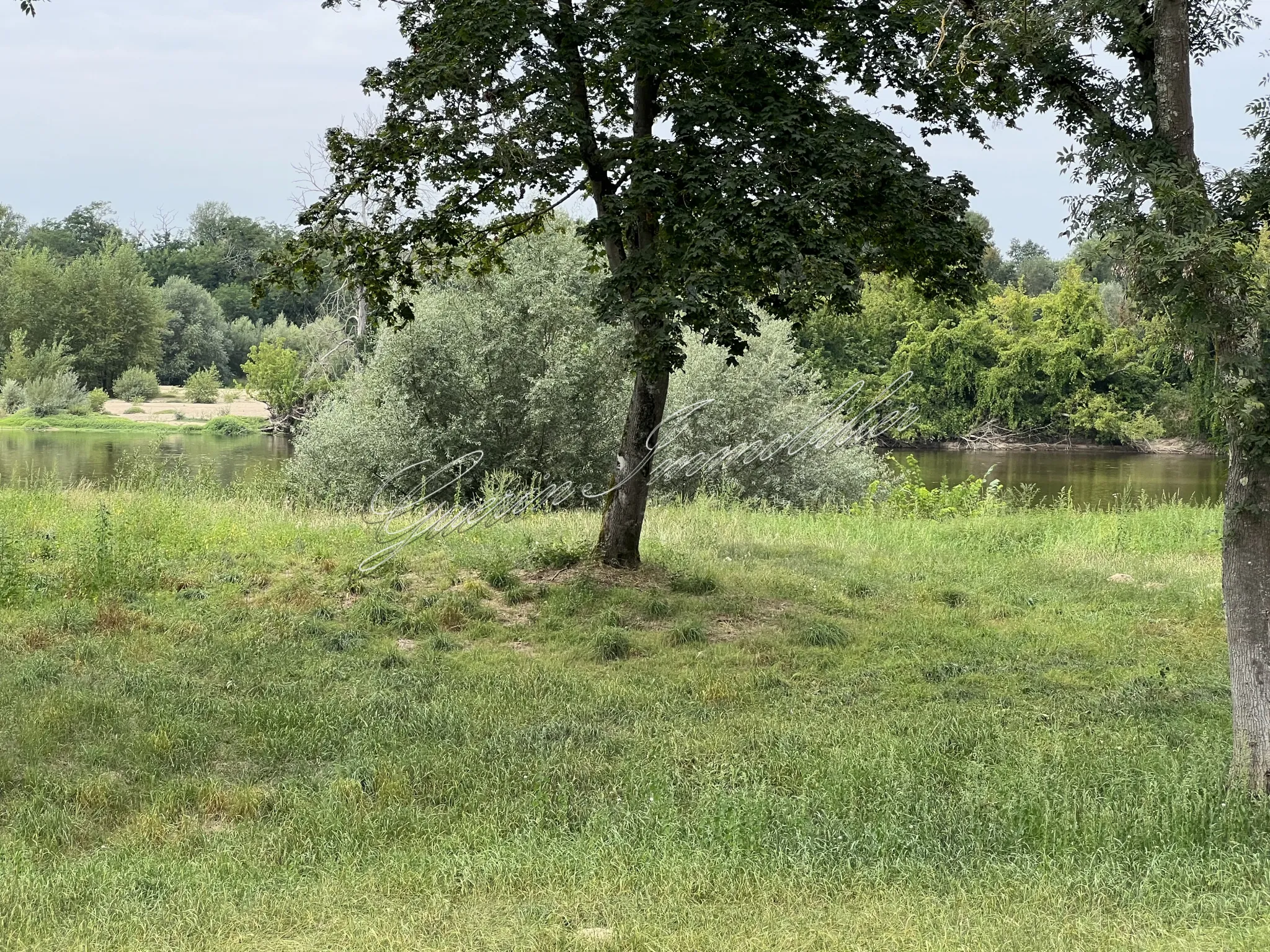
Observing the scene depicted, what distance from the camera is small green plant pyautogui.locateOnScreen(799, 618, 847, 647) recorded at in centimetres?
956

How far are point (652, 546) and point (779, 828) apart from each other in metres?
8.32

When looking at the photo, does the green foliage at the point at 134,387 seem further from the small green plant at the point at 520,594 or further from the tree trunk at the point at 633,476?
the small green plant at the point at 520,594

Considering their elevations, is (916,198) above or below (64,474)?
above

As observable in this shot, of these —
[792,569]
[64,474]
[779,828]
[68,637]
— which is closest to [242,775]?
[779,828]

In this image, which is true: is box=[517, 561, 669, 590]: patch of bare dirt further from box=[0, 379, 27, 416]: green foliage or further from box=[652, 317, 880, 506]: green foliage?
box=[0, 379, 27, 416]: green foliage

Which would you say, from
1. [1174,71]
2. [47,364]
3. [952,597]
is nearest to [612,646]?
[952,597]

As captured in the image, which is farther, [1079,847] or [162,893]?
[1079,847]

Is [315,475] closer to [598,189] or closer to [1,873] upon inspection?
[598,189]

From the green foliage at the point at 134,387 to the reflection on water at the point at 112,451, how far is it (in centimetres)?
1266

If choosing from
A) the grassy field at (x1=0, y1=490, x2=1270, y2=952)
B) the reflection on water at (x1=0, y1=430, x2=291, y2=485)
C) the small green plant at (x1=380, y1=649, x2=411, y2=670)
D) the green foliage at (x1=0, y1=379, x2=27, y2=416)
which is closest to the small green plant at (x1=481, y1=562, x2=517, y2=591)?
the grassy field at (x1=0, y1=490, x2=1270, y2=952)

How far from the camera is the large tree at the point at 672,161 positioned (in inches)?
348

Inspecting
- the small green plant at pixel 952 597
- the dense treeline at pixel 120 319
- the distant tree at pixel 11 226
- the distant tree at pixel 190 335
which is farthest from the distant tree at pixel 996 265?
the distant tree at pixel 11 226

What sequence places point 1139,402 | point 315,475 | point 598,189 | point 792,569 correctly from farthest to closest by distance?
point 1139,402 < point 315,475 < point 792,569 < point 598,189

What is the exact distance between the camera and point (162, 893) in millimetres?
4773
